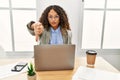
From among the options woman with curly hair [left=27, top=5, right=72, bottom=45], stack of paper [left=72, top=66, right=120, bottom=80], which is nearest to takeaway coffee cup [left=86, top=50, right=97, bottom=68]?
stack of paper [left=72, top=66, right=120, bottom=80]

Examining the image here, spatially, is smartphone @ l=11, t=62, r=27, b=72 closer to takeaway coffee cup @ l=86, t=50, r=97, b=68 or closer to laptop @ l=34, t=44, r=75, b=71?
laptop @ l=34, t=44, r=75, b=71

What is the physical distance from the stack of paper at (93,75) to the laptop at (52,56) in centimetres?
13

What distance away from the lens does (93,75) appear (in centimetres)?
118

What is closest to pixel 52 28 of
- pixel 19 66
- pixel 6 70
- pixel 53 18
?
pixel 53 18

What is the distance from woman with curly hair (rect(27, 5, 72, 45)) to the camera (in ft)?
5.64

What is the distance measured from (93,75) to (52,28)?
31.3 inches

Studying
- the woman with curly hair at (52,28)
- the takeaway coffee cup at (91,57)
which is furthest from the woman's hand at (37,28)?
the takeaway coffee cup at (91,57)

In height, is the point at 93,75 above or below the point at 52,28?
below

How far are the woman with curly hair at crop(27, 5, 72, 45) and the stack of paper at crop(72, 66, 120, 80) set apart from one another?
576mm

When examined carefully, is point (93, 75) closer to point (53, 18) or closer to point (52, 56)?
point (52, 56)

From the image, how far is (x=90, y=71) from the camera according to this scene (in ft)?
4.14

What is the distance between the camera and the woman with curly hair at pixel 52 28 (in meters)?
1.72

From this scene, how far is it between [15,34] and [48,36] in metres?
0.98

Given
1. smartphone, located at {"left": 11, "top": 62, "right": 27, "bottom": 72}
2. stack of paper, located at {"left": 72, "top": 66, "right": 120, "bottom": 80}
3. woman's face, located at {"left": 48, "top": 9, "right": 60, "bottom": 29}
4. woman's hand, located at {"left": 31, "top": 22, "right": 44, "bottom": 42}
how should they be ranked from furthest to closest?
woman's face, located at {"left": 48, "top": 9, "right": 60, "bottom": 29}
woman's hand, located at {"left": 31, "top": 22, "right": 44, "bottom": 42}
smartphone, located at {"left": 11, "top": 62, "right": 27, "bottom": 72}
stack of paper, located at {"left": 72, "top": 66, "right": 120, "bottom": 80}
